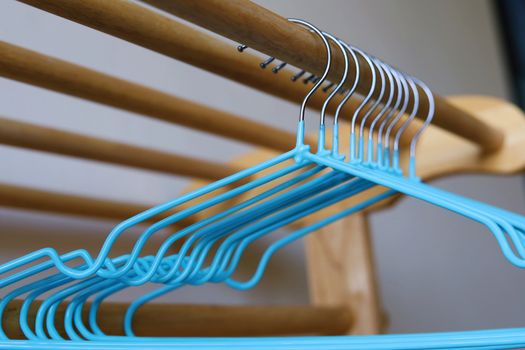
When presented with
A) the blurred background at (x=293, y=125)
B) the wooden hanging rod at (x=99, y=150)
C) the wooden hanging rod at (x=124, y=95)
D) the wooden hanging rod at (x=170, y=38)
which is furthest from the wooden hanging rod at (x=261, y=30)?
the blurred background at (x=293, y=125)

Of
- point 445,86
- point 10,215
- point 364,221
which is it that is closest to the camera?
point 10,215

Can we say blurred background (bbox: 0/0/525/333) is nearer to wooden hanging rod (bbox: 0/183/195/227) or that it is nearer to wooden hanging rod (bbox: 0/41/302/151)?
wooden hanging rod (bbox: 0/183/195/227)

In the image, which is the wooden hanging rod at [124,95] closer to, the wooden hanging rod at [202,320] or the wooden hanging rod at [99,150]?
the wooden hanging rod at [99,150]

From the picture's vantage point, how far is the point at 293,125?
1.30 meters

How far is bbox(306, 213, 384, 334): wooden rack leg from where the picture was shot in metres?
0.98

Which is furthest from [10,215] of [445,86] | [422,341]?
[445,86]

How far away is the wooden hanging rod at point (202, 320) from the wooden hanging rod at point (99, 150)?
0.64 ft

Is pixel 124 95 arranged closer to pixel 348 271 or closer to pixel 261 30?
pixel 261 30

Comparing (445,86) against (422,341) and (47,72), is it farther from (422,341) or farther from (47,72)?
(422,341)

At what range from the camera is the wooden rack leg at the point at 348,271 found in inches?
38.7

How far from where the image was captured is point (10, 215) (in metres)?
0.82

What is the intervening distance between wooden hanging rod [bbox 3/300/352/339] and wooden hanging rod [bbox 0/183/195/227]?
0.20m

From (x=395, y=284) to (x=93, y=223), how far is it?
2.43ft

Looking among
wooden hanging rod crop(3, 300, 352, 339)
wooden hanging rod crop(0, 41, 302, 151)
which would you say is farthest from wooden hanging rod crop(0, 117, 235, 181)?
wooden hanging rod crop(3, 300, 352, 339)
